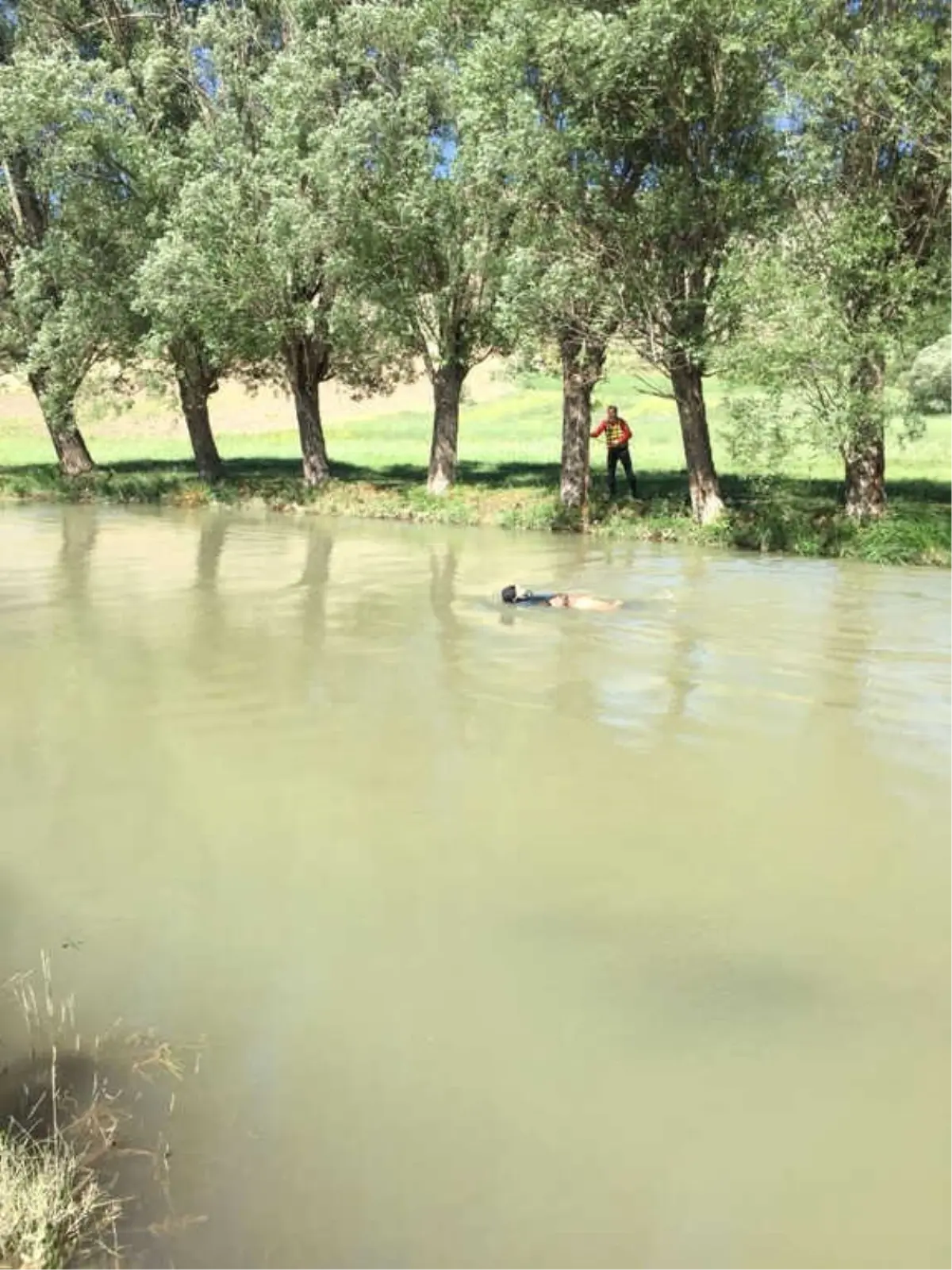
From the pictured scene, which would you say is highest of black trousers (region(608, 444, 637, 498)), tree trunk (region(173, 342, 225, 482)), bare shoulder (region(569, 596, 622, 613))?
tree trunk (region(173, 342, 225, 482))

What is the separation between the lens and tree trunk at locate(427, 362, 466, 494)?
29.9 meters

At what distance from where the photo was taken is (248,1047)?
538 cm

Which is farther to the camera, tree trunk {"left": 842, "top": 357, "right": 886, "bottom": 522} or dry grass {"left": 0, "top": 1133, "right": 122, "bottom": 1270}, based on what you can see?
tree trunk {"left": 842, "top": 357, "right": 886, "bottom": 522}

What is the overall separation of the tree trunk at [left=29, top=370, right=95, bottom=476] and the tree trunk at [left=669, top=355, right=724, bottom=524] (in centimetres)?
1942

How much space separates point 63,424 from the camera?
3572cm

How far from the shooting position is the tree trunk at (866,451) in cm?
2058

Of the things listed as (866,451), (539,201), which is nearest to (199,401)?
(539,201)

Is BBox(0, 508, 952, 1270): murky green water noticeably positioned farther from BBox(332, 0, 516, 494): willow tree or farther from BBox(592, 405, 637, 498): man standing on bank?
BBox(332, 0, 516, 494): willow tree

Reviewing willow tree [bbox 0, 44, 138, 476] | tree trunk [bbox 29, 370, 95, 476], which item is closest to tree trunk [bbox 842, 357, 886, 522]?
willow tree [bbox 0, 44, 138, 476]

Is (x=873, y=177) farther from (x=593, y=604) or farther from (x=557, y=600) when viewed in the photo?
(x=557, y=600)

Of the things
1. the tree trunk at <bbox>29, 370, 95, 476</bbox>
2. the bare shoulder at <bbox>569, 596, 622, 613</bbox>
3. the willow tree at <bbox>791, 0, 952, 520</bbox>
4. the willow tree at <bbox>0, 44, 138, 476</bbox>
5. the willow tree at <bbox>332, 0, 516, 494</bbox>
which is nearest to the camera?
the bare shoulder at <bbox>569, 596, 622, 613</bbox>

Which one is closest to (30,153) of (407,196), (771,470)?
(407,196)

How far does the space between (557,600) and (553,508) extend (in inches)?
444

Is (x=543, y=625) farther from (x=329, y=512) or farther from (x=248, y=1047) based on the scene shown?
(x=329, y=512)
